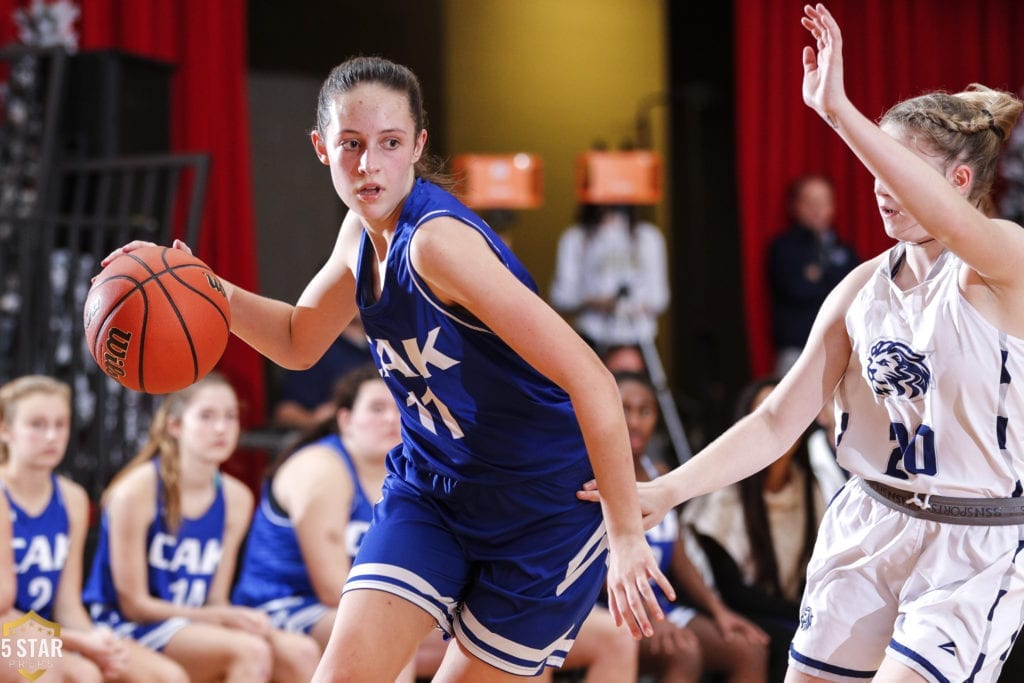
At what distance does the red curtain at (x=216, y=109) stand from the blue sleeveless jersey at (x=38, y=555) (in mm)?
2006

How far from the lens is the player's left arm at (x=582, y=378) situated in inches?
78.9

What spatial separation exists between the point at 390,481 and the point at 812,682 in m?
0.83

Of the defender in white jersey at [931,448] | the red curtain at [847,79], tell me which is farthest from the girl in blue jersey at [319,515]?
the red curtain at [847,79]

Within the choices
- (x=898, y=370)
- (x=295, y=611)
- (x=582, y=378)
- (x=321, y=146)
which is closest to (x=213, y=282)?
(x=321, y=146)

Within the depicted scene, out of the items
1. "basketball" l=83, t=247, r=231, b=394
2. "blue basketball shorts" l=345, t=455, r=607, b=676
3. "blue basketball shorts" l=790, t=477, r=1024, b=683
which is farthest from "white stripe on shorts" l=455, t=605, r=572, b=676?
"basketball" l=83, t=247, r=231, b=394

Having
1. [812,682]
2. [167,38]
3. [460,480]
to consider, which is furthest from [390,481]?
[167,38]

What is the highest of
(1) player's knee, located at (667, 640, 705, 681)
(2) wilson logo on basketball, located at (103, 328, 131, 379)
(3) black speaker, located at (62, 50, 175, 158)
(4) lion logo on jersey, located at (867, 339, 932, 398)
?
(3) black speaker, located at (62, 50, 175, 158)

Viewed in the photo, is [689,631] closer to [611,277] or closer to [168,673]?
[168,673]

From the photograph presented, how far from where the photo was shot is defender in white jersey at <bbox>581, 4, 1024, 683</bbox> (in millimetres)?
2051

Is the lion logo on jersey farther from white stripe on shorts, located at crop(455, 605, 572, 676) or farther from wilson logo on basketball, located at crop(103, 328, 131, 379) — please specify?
wilson logo on basketball, located at crop(103, 328, 131, 379)

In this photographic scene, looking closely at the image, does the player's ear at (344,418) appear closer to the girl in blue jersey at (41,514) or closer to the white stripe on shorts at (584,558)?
the girl in blue jersey at (41,514)

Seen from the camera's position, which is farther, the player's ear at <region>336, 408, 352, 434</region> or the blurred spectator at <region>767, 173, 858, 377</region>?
the blurred spectator at <region>767, 173, 858, 377</region>

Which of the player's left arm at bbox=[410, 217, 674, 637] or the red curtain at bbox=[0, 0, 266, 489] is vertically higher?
the red curtain at bbox=[0, 0, 266, 489]

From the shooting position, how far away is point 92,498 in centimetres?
463
